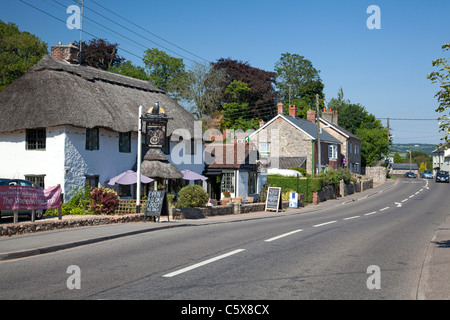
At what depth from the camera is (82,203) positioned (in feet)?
81.6

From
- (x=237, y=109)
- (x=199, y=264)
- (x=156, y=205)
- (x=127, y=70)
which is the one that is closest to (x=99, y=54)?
(x=127, y=70)

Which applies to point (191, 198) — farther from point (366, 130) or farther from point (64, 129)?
point (366, 130)

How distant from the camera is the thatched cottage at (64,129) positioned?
25.0 meters

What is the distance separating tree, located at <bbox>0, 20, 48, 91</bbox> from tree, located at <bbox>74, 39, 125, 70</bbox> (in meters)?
15.5

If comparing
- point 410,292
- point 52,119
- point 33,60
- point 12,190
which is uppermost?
point 33,60

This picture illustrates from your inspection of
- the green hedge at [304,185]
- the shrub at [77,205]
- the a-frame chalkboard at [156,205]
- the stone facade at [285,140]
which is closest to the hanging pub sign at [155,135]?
the shrub at [77,205]

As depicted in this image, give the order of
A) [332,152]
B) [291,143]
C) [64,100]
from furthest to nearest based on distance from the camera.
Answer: [332,152] → [291,143] → [64,100]

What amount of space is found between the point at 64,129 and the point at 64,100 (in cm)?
190

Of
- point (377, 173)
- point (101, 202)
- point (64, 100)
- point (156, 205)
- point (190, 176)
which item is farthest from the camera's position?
point (377, 173)

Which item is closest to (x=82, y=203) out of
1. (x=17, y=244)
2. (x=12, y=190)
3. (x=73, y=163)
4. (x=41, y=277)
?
(x=73, y=163)

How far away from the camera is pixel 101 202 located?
2312 centimetres

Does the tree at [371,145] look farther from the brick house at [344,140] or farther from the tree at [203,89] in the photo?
the tree at [203,89]
